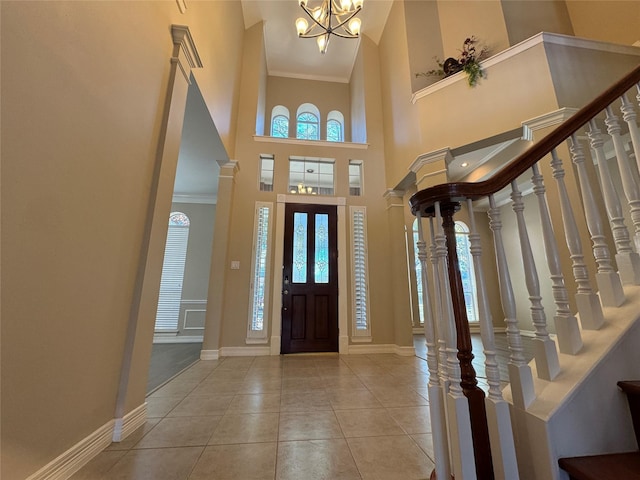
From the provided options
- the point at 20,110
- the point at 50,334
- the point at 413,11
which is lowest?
the point at 50,334

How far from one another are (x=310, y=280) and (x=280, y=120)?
387 cm

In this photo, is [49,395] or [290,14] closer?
[49,395]

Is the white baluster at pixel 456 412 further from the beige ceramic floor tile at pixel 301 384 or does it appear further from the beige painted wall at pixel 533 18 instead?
the beige painted wall at pixel 533 18

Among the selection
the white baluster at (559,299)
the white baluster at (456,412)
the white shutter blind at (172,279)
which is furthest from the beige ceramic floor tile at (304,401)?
the white shutter blind at (172,279)

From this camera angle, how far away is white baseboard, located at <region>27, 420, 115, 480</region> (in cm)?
100

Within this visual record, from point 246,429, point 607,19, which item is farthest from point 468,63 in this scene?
point 246,429

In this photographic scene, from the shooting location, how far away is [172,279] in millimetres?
5309

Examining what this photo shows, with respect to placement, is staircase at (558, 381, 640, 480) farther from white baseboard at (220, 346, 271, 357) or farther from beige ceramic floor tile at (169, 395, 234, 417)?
white baseboard at (220, 346, 271, 357)

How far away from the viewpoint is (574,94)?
2.73 meters

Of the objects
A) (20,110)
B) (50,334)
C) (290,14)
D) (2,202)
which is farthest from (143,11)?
(290,14)

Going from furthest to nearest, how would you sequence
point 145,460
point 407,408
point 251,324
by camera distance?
point 251,324 → point 407,408 → point 145,460

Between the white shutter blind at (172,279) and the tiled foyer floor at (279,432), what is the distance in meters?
2.99

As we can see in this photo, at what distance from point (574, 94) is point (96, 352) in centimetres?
455

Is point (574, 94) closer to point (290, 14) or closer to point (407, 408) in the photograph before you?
point (407, 408)
